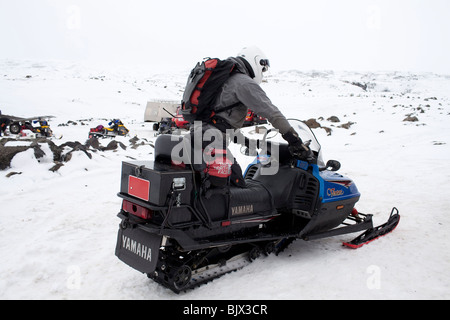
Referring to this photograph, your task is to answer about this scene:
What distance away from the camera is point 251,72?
156 inches

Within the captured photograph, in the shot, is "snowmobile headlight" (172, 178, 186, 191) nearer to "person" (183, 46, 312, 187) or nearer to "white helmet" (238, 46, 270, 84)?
"person" (183, 46, 312, 187)

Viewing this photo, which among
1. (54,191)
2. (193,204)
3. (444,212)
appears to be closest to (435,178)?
(444,212)

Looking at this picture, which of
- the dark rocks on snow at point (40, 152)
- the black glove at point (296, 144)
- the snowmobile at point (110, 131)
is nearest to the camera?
the black glove at point (296, 144)

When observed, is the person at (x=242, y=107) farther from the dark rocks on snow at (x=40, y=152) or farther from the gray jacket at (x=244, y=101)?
the dark rocks on snow at (x=40, y=152)

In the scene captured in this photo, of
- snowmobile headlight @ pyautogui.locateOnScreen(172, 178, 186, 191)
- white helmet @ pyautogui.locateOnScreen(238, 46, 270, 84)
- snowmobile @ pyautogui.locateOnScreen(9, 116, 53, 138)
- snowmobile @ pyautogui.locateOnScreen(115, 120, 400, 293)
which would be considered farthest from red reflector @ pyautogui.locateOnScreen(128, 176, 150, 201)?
snowmobile @ pyautogui.locateOnScreen(9, 116, 53, 138)

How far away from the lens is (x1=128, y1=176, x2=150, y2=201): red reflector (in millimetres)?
3184

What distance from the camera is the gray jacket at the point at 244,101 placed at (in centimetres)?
357

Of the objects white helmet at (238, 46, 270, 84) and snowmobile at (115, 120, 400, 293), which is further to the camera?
white helmet at (238, 46, 270, 84)

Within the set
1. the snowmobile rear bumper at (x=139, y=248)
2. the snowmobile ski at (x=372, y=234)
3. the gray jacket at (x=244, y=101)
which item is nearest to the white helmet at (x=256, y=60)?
the gray jacket at (x=244, y=101)

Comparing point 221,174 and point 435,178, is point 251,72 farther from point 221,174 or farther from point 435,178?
point 435,178

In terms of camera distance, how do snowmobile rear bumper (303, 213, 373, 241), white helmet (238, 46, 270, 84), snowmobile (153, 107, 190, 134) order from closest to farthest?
white helmet (238, 46, 270, 84) → snowmobile rear bumper (303, 213, 373, 241) → snowmobile (153, 107, 190, 134)

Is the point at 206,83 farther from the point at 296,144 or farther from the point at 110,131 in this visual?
the point at 110,131

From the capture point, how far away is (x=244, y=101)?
3.58 m

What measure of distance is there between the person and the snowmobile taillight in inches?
25.7
